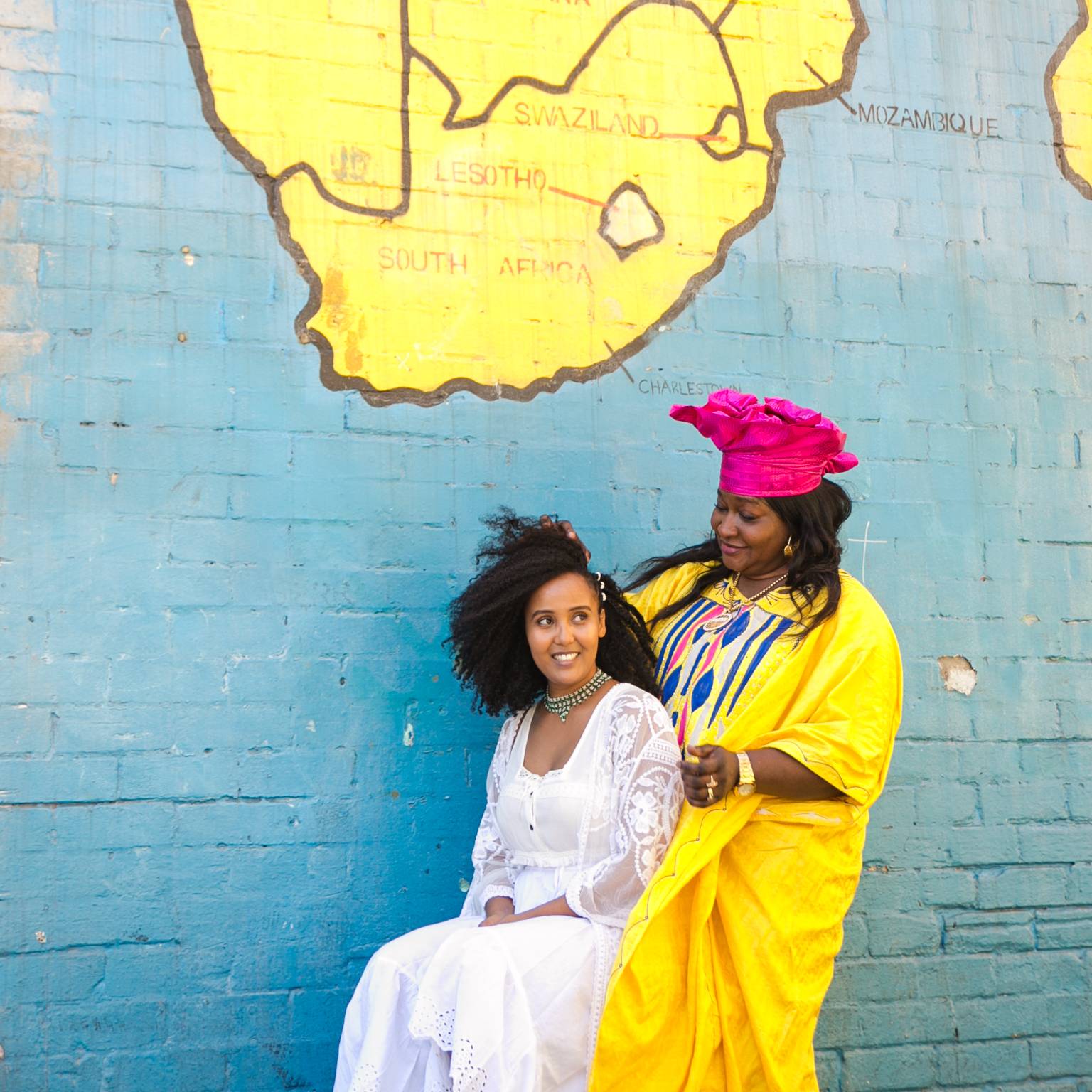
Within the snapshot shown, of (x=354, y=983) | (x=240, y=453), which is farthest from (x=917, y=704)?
(x=240, y=453)

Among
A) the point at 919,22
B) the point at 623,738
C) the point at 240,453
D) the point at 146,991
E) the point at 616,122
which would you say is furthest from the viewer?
the point at 919,22

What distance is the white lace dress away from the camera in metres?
2.73

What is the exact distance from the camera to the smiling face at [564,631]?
3180 millimetres

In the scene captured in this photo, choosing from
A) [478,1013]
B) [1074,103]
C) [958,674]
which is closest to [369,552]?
[478,1013]

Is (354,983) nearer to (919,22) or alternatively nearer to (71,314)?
(71,314)

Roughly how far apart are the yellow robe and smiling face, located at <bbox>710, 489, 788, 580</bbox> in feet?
0.55

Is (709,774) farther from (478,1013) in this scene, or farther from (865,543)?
(865,543)

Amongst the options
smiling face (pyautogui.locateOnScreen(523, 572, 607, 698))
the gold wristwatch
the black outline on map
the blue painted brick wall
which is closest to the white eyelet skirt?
the gold wristwatch

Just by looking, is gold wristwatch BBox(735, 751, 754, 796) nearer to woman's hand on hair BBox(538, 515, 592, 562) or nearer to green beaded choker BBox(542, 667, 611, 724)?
green beaded choker BBox(542, 667, 611, 724)

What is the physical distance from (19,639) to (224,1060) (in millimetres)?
1263

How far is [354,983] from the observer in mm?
3551

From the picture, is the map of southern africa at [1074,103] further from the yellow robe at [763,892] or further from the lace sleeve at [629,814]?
the lace sleeve at [629,814]

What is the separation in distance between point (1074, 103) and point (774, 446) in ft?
7.07

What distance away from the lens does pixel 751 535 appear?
3285 mm
